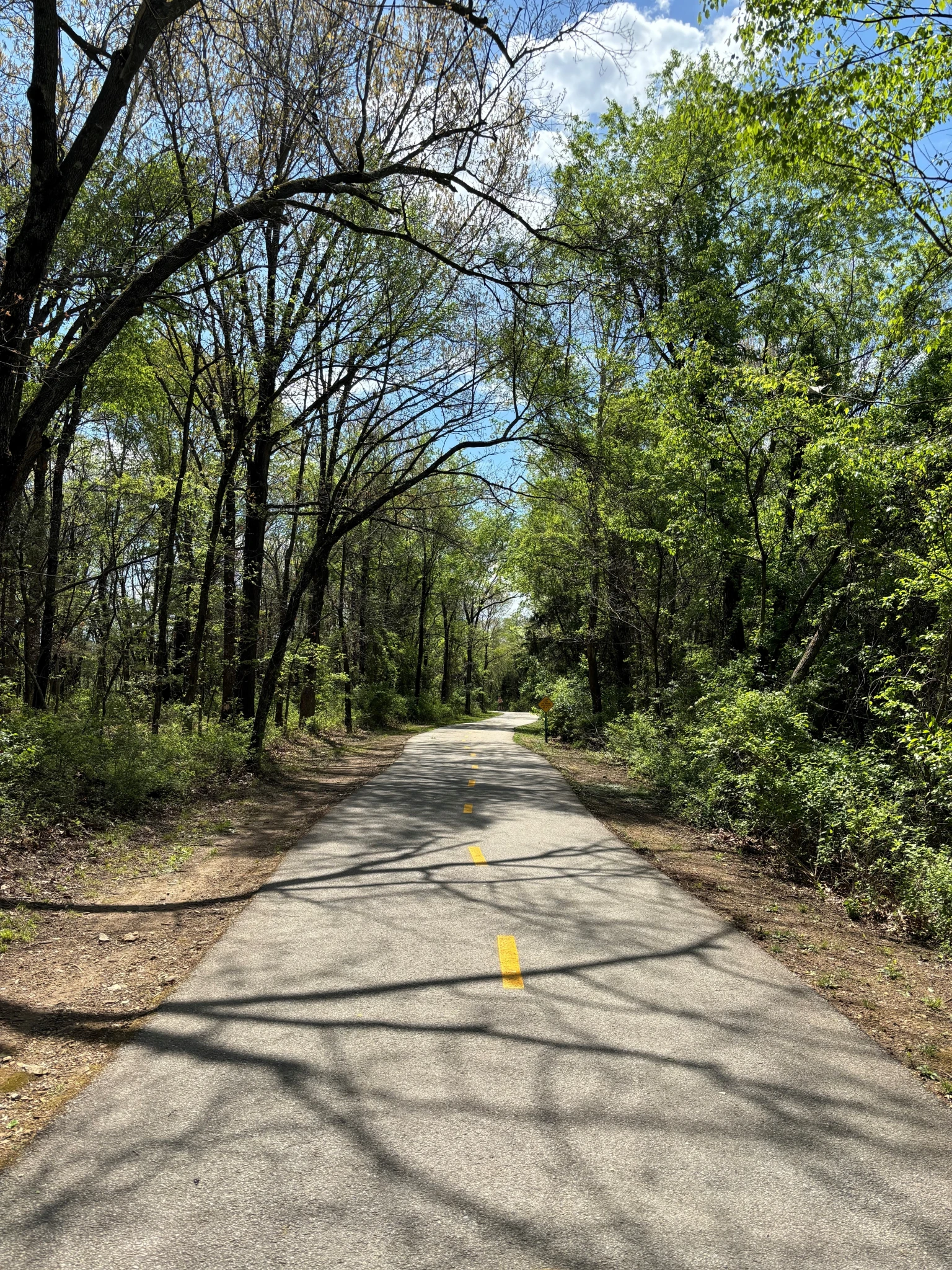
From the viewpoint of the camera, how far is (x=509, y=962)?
5.12 metres

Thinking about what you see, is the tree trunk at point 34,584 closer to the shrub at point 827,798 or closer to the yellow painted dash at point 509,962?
the yellow painted dash at point 509,962

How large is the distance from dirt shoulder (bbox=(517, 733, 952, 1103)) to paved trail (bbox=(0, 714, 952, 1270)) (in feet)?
0.93

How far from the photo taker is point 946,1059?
430 centimetres

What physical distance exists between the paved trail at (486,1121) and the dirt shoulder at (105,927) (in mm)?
284

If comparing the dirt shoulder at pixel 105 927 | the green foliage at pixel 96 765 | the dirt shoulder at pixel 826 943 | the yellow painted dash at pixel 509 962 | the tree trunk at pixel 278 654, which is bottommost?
the dirt shoulder at pixel 826 943

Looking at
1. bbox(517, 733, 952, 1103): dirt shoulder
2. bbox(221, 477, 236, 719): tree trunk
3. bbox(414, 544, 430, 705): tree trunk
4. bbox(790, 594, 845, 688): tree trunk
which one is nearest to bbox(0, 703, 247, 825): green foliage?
bbox(221, 477, 236, 719): tree trunk

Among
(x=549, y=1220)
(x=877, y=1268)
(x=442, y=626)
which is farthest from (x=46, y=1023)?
(x=442, y=626)

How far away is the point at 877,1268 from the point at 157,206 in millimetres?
14496

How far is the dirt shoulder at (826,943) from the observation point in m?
4.63

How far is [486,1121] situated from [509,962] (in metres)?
1.89

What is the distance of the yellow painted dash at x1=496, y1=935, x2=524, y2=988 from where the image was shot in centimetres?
477

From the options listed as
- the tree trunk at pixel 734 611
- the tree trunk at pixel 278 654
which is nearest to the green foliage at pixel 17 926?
the tree trunk at pixel 278 654

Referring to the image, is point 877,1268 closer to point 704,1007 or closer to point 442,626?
point 704,1007

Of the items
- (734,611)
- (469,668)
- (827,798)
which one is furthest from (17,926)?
(469,668)
